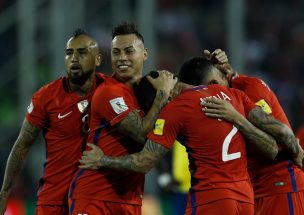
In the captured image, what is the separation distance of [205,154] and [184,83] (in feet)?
1.98

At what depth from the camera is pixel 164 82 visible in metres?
5.93

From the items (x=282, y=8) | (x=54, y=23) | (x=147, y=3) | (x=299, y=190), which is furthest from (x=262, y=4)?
(x=299, y=190)

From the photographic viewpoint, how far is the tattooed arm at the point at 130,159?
5551 mm

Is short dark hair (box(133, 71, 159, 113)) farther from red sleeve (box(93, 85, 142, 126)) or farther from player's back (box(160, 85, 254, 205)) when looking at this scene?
player's back (box(160, 85, 254, 205))

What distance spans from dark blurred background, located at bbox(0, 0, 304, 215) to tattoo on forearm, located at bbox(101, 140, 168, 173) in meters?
5.74

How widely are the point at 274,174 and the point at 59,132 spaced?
5.77ft

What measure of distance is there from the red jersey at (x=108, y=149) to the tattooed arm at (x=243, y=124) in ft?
2.14

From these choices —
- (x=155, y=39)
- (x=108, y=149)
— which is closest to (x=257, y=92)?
(x=108, y=149)

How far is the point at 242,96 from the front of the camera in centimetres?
584

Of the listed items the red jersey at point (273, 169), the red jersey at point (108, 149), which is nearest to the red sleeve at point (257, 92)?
the red jersey at point (273, 169)

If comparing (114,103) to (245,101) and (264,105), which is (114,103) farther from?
(264,105)

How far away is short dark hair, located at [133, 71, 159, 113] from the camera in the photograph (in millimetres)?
6020

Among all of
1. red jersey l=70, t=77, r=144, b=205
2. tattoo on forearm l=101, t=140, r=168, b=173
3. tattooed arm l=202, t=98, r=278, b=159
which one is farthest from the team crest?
tattooed arm l=202, t=98, r=278, b=159

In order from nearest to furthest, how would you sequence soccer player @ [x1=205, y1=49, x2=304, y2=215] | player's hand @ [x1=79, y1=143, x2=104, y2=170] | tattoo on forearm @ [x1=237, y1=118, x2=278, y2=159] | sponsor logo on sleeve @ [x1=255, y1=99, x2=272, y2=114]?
tattoo on forearm @ [x1=237, y1=118, x2=278, y2=159], player's hand @ [x1=79, y1=143, x2=104, y2=170], sponsor logo on sleeve @ [x1=255, y1=99, x2=272, y2=114], soccer player @ [x1=205, y1=49, x2=304, y2=215]
